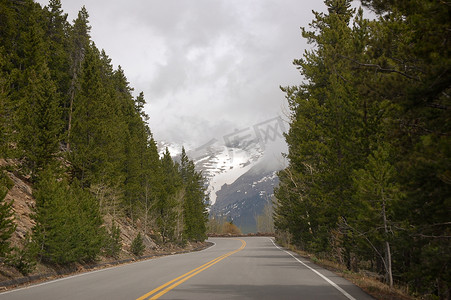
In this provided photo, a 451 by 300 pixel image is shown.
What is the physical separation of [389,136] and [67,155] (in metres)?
25.9

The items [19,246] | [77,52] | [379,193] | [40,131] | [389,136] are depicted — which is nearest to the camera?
[389,136]

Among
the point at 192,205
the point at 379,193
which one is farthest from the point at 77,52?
the point at 379,193

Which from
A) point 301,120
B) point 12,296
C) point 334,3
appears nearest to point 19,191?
point 12,296

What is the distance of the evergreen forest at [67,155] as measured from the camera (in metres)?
13.8

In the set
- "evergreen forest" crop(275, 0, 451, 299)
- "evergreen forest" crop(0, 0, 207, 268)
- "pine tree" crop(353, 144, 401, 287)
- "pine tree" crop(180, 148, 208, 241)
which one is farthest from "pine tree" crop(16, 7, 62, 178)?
"pine tree" crop(180, 148, 208, 241)

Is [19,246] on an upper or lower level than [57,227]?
lower

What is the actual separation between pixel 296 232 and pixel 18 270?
2699 centimetres

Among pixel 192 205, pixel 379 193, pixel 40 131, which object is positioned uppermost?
pixel 40 131

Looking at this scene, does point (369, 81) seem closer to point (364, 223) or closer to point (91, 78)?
point (364, 223)

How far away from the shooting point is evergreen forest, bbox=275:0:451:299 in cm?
609

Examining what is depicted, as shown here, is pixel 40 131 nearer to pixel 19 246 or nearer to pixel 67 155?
pixel 67 155

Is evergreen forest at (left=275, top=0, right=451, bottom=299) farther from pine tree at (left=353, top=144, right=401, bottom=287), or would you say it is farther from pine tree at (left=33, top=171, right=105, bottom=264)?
pine tree at (left=33, top=171, right=105, bottom=264)

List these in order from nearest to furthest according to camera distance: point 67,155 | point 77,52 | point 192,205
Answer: point 67,155 → point 77,52 → point 192,205

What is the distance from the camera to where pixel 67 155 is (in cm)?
2831
